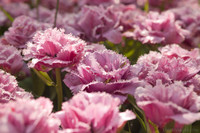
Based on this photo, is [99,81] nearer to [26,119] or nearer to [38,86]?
[26,119]

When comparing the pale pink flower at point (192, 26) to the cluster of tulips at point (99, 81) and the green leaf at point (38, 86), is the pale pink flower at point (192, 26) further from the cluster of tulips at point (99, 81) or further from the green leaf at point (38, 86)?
the green leaf at point (38, 86)

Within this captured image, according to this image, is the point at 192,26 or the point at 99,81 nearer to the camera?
the point at 99,81

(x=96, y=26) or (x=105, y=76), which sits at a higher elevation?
(x=96, y=26)

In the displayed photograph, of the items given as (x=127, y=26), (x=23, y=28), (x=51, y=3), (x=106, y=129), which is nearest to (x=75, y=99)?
(x=106, y=129)

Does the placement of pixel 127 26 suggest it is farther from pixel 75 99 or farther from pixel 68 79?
pixel 75 99

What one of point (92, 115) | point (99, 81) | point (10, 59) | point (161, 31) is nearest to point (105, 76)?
point (99, 81)
